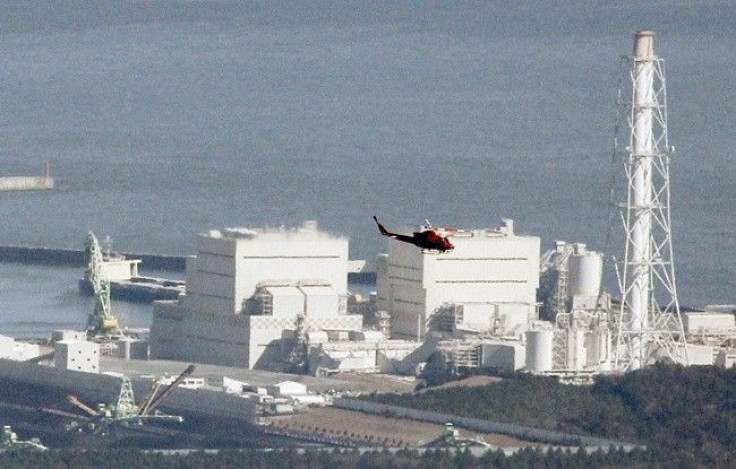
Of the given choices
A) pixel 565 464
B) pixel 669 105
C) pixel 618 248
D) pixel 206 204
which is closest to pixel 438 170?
pixel 206 204

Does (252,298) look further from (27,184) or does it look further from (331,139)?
(331,139)

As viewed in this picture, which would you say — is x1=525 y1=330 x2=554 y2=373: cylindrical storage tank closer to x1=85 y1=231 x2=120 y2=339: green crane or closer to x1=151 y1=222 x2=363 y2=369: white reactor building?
x1=151 y1=222 x2=363 y2=369: white reactor building

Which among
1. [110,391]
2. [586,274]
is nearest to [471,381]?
[586,274]

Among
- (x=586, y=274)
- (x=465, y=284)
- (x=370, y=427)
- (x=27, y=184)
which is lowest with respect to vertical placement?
(x=370, y=427)

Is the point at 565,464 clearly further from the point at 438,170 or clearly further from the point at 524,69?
the point at 524,69

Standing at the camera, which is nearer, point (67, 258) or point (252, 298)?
point (252, 298)

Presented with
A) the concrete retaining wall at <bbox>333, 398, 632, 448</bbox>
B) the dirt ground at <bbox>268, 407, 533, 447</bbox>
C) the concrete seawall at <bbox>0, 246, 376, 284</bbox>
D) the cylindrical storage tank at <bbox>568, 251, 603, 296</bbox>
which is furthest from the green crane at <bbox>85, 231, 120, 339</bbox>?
the concrete seawall at <bbox>0, 246, 376, 284</bbox>
